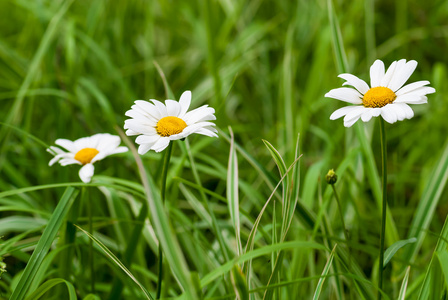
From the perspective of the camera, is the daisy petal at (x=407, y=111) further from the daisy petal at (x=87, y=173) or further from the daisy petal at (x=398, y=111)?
the daisy petal at (x=87, y=173)

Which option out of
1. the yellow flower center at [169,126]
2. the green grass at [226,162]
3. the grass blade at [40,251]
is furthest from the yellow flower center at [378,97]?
the grass blade at [40,251]

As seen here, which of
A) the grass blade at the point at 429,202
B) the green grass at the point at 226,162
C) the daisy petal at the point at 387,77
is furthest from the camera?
the grass blade at the point at 429,202

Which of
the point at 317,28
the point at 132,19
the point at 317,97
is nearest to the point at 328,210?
the point at 317,97

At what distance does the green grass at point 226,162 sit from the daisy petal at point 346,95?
0.12 m

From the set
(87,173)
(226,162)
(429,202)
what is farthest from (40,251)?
(226,162)

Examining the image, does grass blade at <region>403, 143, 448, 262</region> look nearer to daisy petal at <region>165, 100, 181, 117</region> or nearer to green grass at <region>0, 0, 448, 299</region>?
green grass at <region>0, 0, 448, 299</region>

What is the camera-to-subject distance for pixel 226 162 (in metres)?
1.48

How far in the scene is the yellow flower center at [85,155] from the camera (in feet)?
2.42

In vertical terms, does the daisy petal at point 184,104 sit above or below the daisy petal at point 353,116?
above

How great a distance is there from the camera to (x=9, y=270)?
112 cm

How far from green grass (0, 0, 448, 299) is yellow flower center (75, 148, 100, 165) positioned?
4cm

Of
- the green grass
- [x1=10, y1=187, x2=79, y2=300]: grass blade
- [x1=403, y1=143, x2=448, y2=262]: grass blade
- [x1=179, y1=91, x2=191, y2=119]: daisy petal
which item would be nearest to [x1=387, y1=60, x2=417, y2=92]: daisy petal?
the green grass

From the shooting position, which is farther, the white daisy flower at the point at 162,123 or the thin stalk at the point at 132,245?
the thin stalk at the point at 132,245

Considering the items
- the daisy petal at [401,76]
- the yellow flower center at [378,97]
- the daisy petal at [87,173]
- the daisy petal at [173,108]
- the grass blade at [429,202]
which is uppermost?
the daisy petal at [173,108]
